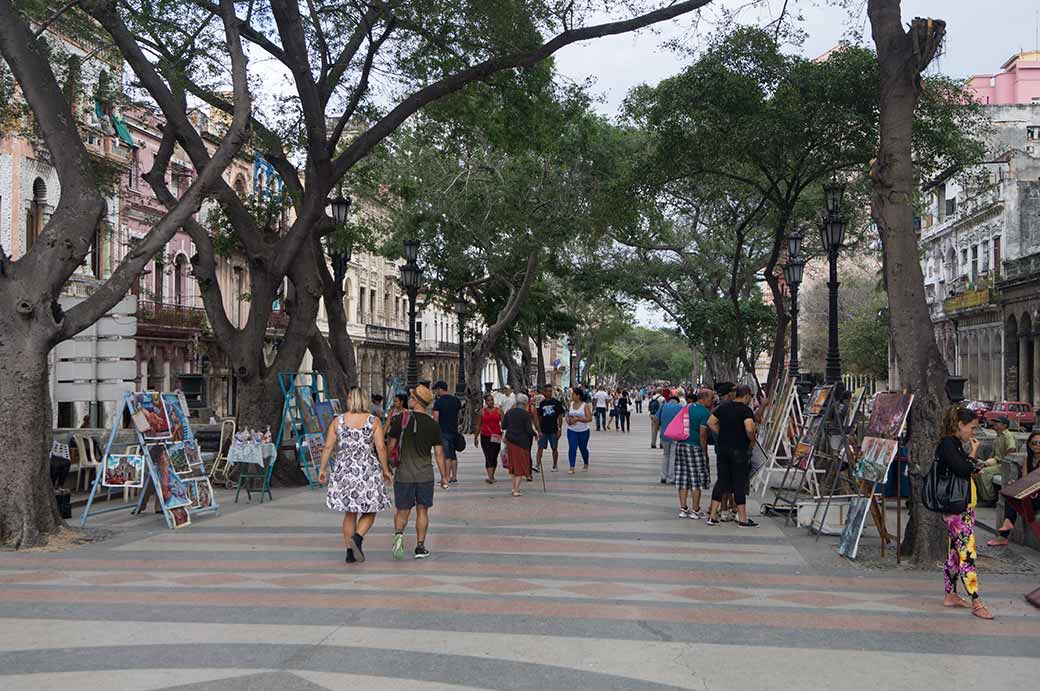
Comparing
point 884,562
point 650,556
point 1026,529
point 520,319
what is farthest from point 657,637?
point 520,319

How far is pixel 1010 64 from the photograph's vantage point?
57594mm

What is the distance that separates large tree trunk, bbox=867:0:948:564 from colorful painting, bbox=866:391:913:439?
14cm

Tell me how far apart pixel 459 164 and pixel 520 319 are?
12.8 metres

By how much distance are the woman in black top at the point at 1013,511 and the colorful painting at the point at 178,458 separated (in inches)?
377

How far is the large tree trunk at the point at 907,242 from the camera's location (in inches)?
413

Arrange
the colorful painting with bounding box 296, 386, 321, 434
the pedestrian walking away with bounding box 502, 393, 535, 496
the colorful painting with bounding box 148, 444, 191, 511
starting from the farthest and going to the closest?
the colorful painting with bounding box 296, 386, 321, 434, the pedestrian walking away with bounding box 502, 393, 535, 496, the colorful painting with bounding box 148, 444, 191, 511

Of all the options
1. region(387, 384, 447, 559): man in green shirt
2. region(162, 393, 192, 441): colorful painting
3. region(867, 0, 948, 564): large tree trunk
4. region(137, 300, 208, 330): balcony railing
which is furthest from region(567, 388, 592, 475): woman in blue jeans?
region(137, 300, 208, 330): balcony railing

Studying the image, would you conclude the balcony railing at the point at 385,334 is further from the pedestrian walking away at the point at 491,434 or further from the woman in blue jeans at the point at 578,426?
the pedestrian walking away at the point at 491,434

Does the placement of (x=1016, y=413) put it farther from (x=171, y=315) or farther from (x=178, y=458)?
(x=178, y=458)

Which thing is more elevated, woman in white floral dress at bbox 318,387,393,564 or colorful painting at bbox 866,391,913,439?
colorful painting at bbox 866,391,913,439

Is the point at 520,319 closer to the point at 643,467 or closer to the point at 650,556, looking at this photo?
the point at 643,467

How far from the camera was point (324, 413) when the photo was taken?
61.1 ft

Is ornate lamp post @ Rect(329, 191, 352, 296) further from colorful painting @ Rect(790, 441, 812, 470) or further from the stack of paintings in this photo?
the stack of paintings

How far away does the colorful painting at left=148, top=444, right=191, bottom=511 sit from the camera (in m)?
13.4
